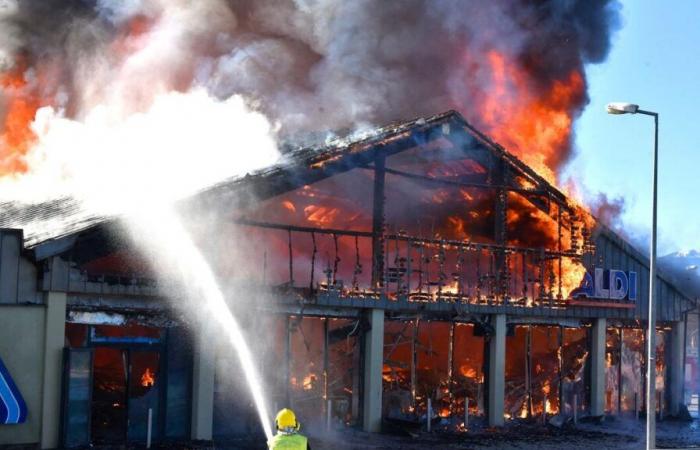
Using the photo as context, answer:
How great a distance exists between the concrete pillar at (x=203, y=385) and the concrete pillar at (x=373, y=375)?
5.13 m

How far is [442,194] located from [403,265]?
11.6 feet

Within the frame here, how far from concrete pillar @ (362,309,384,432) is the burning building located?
55mm

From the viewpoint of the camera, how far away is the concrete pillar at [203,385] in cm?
2361

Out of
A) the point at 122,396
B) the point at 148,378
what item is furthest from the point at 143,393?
the point at 122,396

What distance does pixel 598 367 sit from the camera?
109 ft

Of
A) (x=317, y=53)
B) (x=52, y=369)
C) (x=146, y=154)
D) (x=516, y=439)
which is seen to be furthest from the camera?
(x=317, y=53)

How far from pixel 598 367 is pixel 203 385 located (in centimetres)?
1546

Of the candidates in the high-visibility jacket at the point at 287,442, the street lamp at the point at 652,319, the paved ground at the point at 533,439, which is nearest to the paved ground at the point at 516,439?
the paved ground at the point at 533,439

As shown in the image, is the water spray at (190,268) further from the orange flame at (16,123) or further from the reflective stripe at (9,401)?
the orange flame at (16,123)

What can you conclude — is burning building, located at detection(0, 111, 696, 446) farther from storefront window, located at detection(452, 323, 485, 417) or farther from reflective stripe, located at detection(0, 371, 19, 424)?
reflective stripe, located at detection(0, 371, 19, 424)

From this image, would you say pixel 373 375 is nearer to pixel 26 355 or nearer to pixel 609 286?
pixel 26 355

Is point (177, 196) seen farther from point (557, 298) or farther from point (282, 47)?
point (282, 47)

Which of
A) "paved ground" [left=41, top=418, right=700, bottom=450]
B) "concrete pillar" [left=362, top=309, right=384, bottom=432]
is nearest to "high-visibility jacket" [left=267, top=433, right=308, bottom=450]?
"paved ground" [left=41, top=418, right=700, bottom=450]

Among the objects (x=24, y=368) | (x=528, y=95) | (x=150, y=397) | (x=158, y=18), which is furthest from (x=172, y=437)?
(x=158, y=18)
